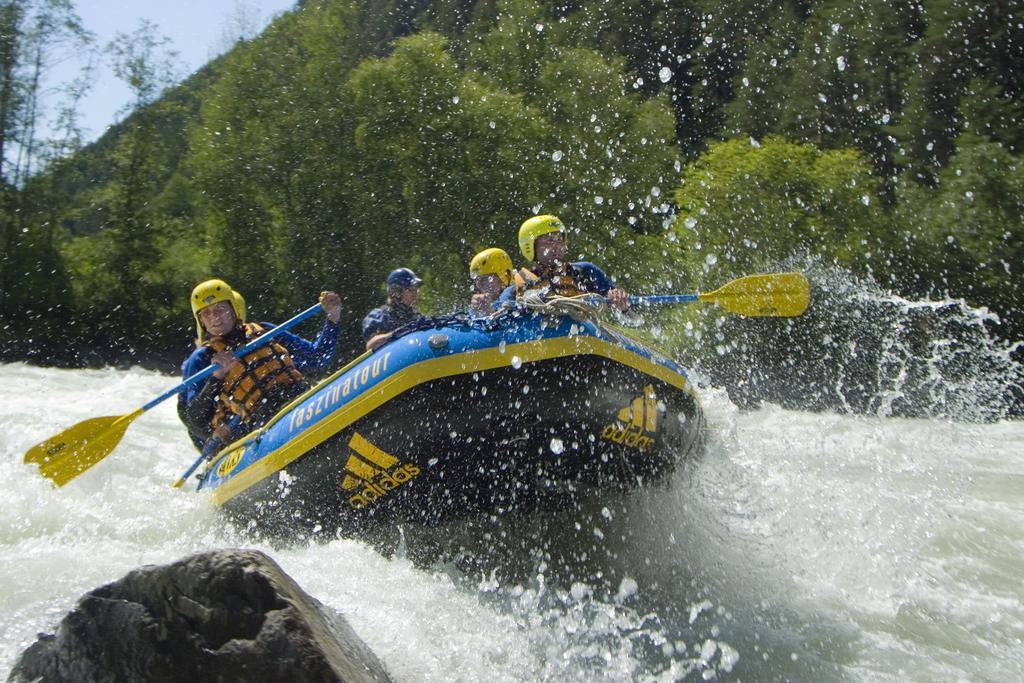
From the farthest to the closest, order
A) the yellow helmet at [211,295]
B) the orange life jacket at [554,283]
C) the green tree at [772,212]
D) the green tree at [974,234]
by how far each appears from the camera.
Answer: the green tree at [974,234] → the green tree at [772,212] → the yellow helmet at [211,295] → the orange life jacket at [554,283]

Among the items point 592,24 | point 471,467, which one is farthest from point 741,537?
point 592,24

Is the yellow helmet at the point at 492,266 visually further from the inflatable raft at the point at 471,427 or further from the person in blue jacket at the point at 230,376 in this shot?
the inflatable raft at the point at 471,427

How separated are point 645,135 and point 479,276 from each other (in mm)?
13918

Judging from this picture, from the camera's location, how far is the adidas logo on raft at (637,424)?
428cm

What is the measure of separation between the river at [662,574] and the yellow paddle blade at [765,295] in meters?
0.79

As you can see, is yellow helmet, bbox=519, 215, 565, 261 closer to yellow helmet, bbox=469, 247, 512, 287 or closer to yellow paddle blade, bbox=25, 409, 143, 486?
yellow helmet, bbox=469, 247, 512, 287

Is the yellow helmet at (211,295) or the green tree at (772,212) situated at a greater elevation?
the yellow helmet at (211,295)

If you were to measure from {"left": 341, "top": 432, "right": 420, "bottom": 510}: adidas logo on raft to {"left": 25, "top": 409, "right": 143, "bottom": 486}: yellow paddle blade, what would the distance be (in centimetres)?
192

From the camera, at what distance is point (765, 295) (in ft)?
17.4

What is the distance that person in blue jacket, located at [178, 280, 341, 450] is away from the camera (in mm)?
5465

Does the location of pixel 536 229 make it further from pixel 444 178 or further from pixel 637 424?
pixel 444 178

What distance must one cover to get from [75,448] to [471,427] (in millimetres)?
2708

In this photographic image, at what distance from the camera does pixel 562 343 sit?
413cm

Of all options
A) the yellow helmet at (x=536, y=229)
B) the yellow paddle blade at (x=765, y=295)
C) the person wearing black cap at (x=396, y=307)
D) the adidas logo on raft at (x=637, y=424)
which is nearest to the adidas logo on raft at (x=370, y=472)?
the adidas logo on raft at (x=637, y=424)
